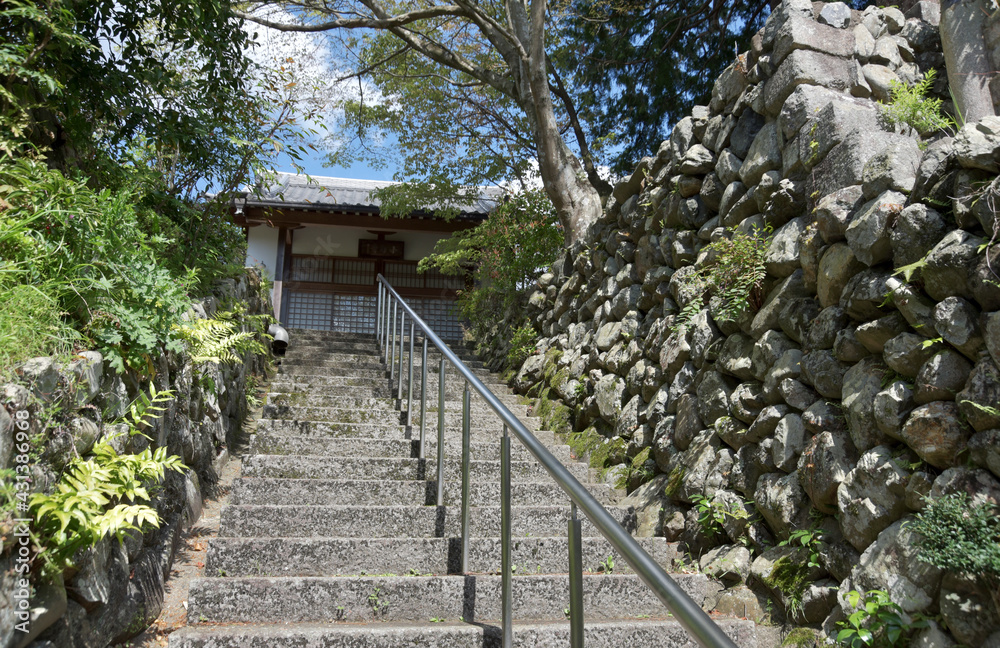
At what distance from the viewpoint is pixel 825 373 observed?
3018mm

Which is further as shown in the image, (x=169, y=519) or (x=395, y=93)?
(x=395, y=93)

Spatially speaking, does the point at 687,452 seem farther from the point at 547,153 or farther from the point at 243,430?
the point at 547,153

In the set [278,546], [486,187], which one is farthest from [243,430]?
[486,187]

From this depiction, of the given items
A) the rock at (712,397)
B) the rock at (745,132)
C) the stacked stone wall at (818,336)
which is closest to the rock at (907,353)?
the stacked stone wall at (818,336)

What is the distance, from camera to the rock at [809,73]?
12.0 feet

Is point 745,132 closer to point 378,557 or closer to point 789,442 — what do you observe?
point 789,442

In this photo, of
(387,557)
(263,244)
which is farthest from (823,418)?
(263,244)

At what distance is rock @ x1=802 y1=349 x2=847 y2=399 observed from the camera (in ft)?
9.71

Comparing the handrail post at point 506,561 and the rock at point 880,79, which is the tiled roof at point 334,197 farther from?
the handrail post at point 506,561

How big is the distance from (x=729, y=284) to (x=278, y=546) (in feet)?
9.10

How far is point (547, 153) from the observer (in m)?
7.30

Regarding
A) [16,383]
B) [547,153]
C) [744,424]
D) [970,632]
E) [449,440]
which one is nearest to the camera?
[16,383]

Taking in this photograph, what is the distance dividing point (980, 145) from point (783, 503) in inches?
67.2

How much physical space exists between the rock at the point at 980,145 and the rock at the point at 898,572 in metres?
1.37
